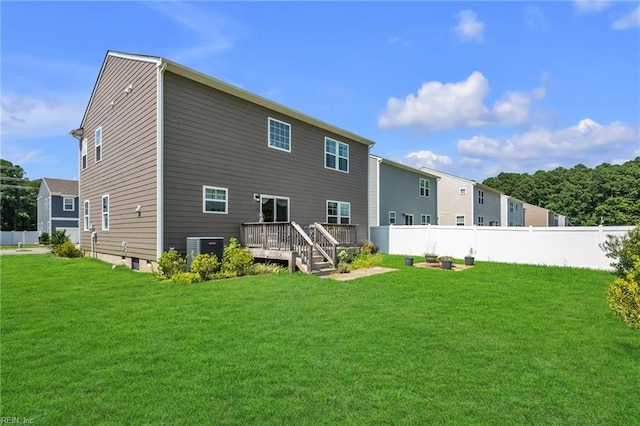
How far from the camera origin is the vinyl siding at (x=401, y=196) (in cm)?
2162

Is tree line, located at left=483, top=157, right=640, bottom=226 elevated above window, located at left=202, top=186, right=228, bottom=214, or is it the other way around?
tree line, located at left=483, top=157, right=640, bottom=226

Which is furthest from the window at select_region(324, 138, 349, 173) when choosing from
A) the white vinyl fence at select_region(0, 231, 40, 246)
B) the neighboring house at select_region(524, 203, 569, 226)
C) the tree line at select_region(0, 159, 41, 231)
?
the tree line at select_region(0, 159, 41, 231)

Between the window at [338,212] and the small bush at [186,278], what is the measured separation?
8288mm

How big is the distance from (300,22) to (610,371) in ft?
35.8

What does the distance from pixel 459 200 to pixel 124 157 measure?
24.4 m

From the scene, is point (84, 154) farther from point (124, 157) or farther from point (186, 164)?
point (186, 164)

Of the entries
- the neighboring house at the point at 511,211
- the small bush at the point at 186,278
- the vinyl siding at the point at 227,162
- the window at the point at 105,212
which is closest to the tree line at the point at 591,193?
the neighboring house at the point at 511,211

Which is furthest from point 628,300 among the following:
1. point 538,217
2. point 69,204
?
point 538,217

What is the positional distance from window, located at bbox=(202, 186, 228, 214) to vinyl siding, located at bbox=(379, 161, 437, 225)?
11.8 metres

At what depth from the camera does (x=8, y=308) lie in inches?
232

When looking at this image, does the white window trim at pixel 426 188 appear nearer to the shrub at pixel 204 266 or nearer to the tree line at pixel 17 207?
the shrub at pixel 204 266

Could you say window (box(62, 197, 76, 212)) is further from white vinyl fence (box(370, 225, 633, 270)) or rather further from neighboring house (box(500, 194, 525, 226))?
neighboring house (box(500, 194, 525, 226))

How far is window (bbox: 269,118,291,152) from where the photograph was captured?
13.4 metres

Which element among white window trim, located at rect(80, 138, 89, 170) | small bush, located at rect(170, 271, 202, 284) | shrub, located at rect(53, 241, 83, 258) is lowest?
small bush, located at rect(170, 271, 202, 284)
